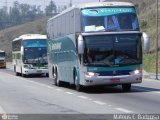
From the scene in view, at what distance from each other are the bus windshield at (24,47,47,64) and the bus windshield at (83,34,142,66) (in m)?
22.0

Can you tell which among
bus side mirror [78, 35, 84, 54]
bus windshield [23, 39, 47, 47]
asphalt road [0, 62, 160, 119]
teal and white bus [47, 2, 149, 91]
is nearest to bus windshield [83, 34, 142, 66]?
teal and white bus [47, 2, 149, 91]

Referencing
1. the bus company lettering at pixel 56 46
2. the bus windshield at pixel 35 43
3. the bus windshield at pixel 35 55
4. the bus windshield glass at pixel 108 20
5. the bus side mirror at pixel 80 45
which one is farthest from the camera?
the bus windshield at pixel 35 43

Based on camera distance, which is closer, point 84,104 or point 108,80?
point 84,104

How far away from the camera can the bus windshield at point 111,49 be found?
24.3m

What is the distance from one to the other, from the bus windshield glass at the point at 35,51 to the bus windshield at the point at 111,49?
72.4 ft

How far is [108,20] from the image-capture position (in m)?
24.7

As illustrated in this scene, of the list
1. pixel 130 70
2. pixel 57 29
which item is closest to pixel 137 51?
pixel 130 70

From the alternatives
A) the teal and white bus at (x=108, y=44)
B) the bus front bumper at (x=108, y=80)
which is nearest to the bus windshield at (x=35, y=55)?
the teal and white bus at (x=108, y=44)

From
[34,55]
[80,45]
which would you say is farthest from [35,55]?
[80,45]

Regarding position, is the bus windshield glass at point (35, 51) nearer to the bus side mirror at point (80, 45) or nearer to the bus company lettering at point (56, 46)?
the bus company lettering at point (56, 46)

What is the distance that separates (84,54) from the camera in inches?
958

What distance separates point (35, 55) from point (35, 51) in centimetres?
31

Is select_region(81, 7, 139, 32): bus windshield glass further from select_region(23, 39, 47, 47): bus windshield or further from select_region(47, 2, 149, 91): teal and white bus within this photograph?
select_region(23, 39, 47, 47): bus windshield

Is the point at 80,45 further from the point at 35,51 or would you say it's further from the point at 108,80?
the point at 35,51
